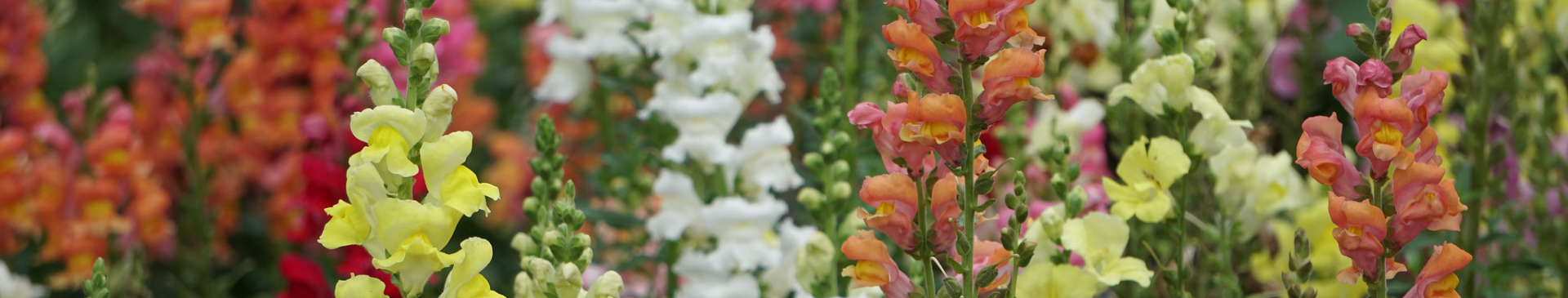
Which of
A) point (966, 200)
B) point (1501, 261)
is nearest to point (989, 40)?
point (966, 200)

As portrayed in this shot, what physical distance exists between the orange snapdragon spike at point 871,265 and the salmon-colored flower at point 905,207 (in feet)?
0.10

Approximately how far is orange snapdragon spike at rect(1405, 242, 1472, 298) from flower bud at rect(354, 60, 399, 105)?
34.9 inches

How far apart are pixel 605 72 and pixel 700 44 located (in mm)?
510

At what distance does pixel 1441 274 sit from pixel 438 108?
0.85 m

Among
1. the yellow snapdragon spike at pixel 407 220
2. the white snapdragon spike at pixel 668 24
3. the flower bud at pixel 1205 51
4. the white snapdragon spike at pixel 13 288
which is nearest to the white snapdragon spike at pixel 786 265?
the white snapdragon spike at pixel 668 24

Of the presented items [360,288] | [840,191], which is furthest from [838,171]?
[360,288]

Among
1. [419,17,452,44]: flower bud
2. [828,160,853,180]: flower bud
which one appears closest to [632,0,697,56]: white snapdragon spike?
[828,160,853,180]: flower bud

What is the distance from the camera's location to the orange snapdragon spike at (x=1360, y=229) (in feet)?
3.58

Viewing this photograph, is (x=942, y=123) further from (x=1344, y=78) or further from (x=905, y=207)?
(x=1344, y=78)

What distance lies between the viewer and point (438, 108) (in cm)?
111

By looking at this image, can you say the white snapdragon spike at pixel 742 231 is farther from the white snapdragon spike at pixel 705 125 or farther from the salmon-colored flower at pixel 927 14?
the salmon-colored flower at pixel 927 14

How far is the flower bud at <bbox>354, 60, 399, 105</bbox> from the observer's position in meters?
1.11

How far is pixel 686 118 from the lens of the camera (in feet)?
5.98

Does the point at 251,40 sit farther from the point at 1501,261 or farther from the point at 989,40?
the point at 1501,261
